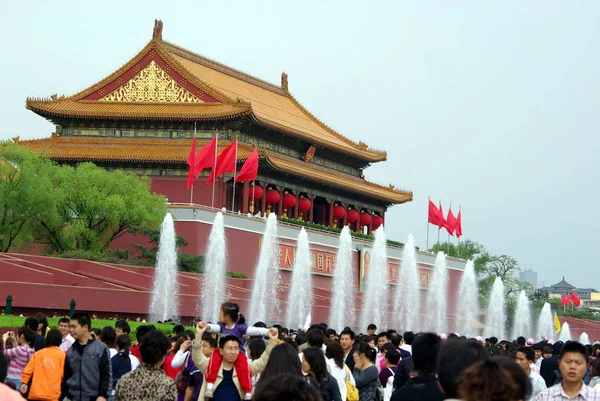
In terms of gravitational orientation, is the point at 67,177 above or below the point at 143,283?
above

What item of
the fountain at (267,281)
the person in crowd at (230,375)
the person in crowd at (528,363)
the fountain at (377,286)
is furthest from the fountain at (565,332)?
the person in crowd at (230,375)

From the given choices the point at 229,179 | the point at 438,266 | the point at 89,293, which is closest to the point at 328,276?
the point at 229,179

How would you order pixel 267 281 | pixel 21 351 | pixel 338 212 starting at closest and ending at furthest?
pixel 21 351 → pixel 267 281 → pixel 338 212

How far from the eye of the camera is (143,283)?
33.5 meters

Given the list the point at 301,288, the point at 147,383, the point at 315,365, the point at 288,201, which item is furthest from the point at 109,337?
the point at 288,201

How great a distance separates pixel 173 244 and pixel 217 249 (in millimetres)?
2344

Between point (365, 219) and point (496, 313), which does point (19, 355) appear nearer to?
point (496, 313)

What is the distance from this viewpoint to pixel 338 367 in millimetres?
9594

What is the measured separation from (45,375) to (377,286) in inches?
1391

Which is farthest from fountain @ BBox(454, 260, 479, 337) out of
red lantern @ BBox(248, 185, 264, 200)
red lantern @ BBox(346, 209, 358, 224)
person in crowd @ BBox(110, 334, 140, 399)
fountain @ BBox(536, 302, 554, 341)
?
person in crowd @ BBox(110, 334, 140, 399)

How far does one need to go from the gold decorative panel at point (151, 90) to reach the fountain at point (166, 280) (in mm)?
7978

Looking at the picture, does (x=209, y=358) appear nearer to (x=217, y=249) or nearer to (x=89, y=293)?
(x=89, y=293)

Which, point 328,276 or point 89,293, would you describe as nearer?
point 89,293

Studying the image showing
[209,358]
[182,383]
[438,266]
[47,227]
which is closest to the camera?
[209,358]
